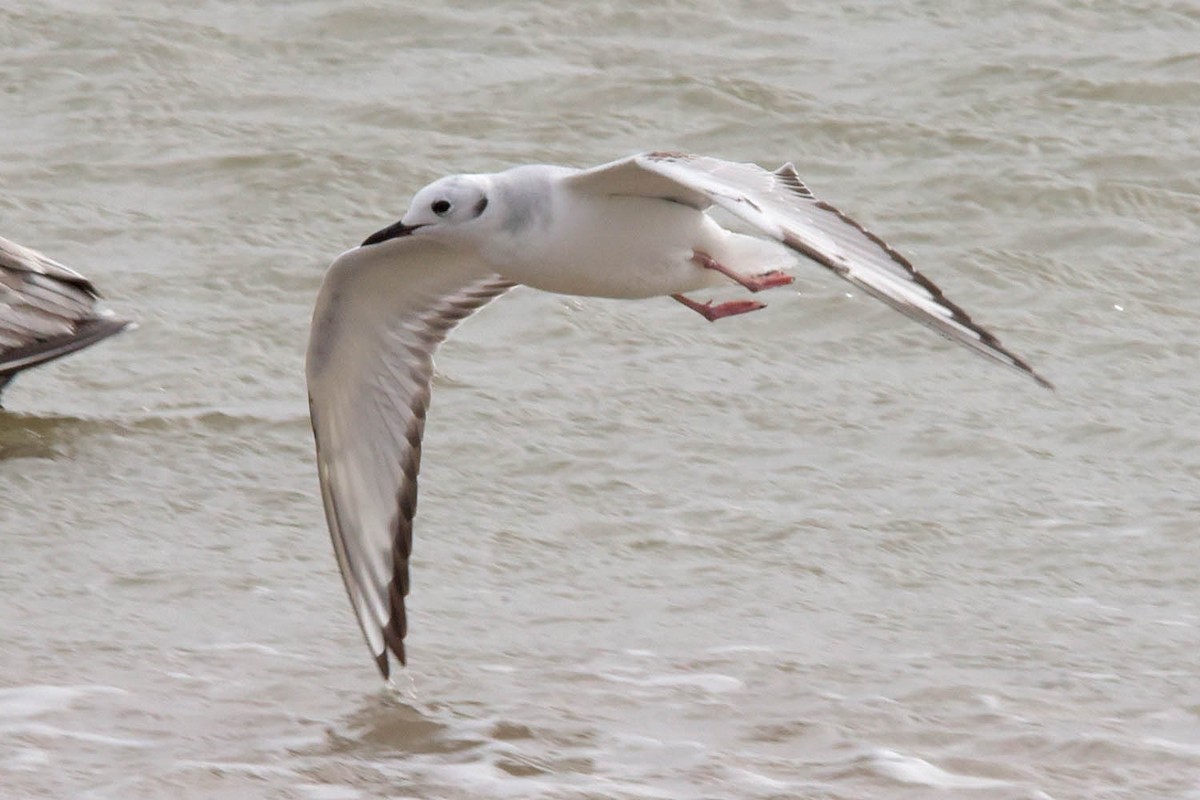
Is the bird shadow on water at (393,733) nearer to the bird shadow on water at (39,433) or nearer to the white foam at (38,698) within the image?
the white foam at (38,698)

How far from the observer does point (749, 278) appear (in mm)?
6453

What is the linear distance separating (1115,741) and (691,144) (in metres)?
5.66

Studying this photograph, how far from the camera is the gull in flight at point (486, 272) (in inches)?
225

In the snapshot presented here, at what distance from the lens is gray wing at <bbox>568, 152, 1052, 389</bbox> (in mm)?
5168

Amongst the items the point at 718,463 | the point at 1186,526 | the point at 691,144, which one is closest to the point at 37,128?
the point at 691,144

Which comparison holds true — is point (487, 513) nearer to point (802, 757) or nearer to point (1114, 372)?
point (802, 757)

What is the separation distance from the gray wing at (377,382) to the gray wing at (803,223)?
0.89 m

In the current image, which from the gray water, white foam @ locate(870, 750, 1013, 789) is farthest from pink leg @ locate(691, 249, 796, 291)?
white foam @ locate(870, 750, 1013, 789)

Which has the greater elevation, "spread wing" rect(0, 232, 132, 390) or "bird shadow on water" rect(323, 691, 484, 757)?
"spread wing" rect(0, 232, 132, 390)

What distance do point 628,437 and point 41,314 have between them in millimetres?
2353

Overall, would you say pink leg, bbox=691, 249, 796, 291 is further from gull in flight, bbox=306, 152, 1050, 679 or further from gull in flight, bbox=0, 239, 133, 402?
gull in flight, bbox=0, 239, 133, 402

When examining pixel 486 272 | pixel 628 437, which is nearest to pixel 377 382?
pixel 486 272

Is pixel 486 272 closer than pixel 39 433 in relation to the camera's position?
Yes

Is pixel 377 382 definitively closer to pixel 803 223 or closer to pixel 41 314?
pixel 803 223
